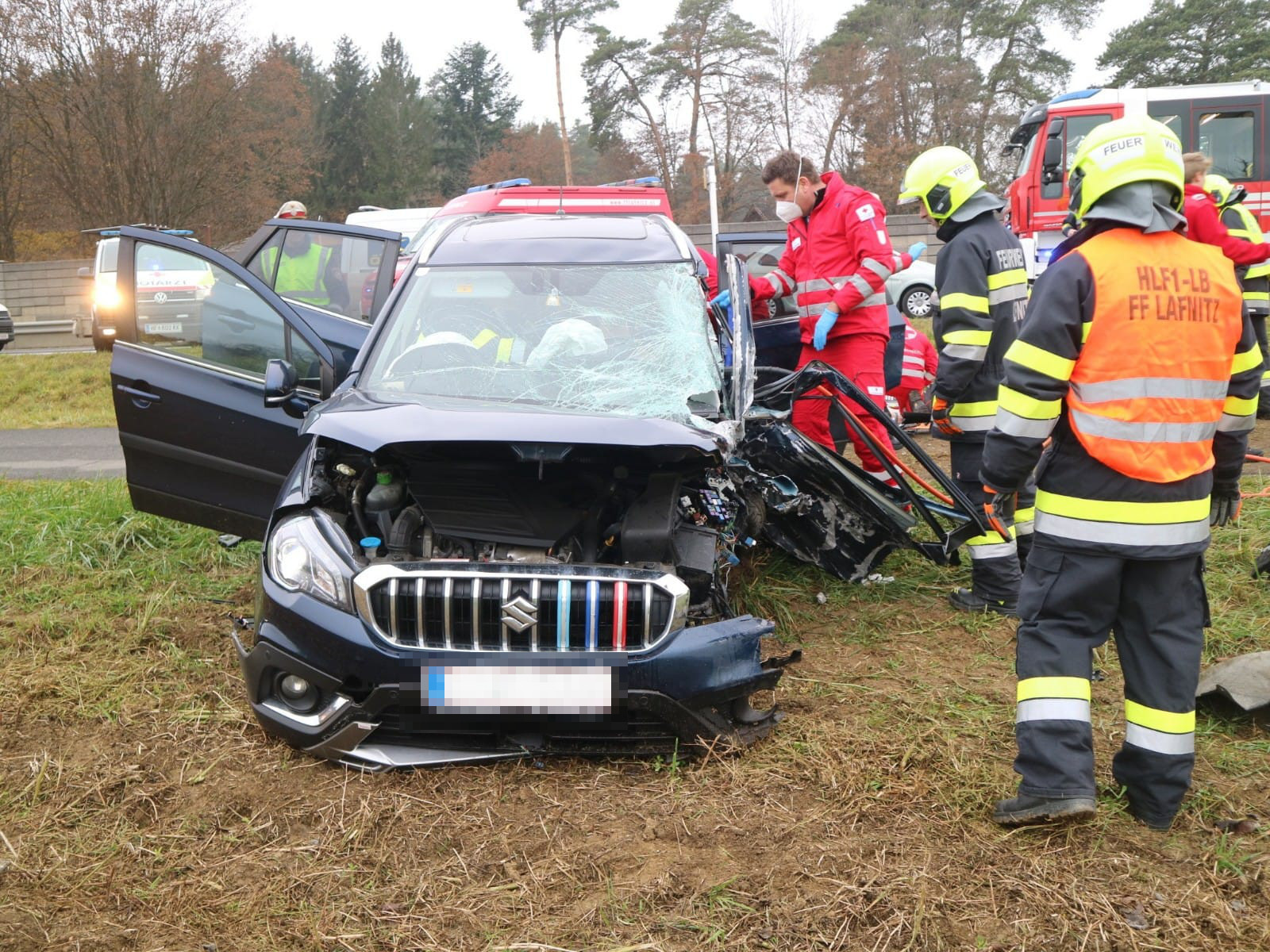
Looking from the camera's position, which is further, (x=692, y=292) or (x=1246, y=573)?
(x=1246, y=573)

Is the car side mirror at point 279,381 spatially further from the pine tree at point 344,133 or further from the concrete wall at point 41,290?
the pine tree at point 344,133

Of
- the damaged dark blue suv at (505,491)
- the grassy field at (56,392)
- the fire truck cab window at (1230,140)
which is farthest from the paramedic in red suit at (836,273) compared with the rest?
the fire truck cab window at (1230,140)

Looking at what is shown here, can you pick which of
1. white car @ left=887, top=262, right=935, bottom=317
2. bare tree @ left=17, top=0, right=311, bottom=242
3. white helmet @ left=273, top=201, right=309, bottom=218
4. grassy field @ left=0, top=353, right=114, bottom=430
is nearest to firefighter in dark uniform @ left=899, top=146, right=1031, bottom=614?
white helmet @ left=273, top=201, right=309, bottom=218

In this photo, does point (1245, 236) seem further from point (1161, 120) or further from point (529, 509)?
point (1161, 120)

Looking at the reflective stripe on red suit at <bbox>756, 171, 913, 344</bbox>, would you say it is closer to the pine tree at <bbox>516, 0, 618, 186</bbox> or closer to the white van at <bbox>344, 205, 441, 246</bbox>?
the white van at <bbox>344, 205, 441, 246</bbox>

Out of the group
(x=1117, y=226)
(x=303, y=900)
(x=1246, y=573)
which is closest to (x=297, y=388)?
(x=303, y=900)

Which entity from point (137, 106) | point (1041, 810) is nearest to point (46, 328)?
point (137, 106)

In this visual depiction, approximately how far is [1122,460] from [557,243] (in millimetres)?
2378

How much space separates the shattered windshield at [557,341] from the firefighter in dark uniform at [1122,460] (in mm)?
1177

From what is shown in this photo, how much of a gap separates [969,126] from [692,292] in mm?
27368

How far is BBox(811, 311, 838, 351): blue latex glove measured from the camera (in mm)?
5359

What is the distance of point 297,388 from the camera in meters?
4.40

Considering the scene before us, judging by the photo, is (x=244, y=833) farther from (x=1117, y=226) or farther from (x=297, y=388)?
(x=1117, y=226)

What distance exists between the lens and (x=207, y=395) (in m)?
4.57
